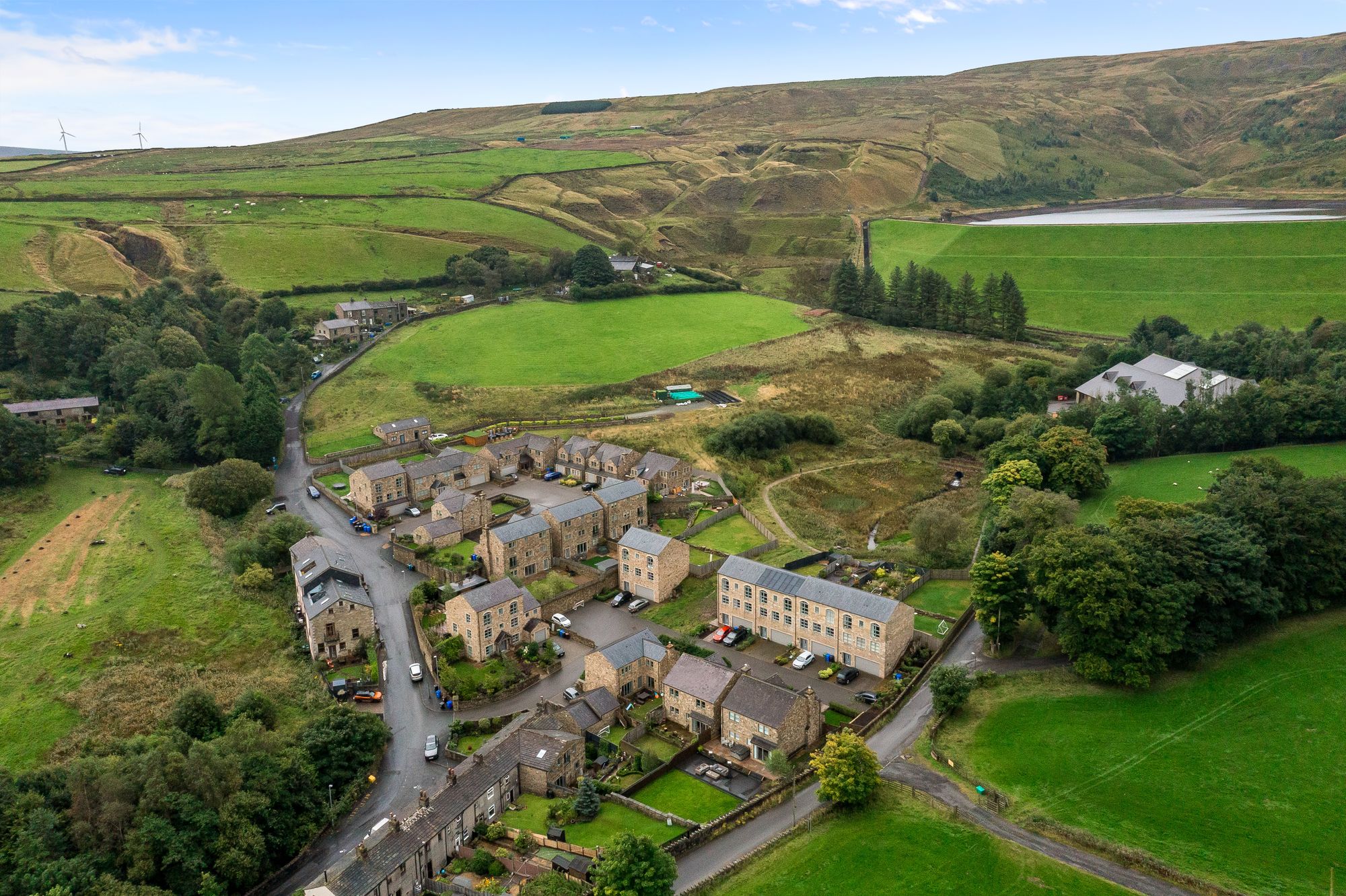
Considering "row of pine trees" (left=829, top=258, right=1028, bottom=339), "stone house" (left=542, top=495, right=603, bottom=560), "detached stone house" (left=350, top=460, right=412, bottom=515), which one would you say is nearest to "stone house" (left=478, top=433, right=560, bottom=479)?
"detached stone house" (left=350, top=460, right=412, bottom=515)

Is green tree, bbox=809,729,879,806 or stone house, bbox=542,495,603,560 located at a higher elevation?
stone house, bbox=542,495,603,560

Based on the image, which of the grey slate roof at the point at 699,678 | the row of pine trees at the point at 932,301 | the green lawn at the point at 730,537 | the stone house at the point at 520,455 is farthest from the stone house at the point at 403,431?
the row of pine trees at the point at 932,301

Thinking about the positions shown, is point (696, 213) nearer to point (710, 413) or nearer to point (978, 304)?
point (978, 304)

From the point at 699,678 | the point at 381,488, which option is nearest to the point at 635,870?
the point at 699,678

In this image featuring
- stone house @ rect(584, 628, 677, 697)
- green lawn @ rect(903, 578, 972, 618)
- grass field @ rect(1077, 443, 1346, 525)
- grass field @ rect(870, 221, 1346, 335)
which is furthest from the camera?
grass field @ rect(870, 221, 1346, 335)

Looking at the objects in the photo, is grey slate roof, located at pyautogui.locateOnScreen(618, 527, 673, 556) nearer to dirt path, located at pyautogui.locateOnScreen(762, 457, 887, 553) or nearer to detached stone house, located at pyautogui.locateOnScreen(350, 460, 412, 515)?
dirt path, located at pyautogui.locateOnScreen(762, 457, 887, 553)

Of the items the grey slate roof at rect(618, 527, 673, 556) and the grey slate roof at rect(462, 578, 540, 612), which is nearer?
the grey slate roof at rect(462, 578, 540, 612)
